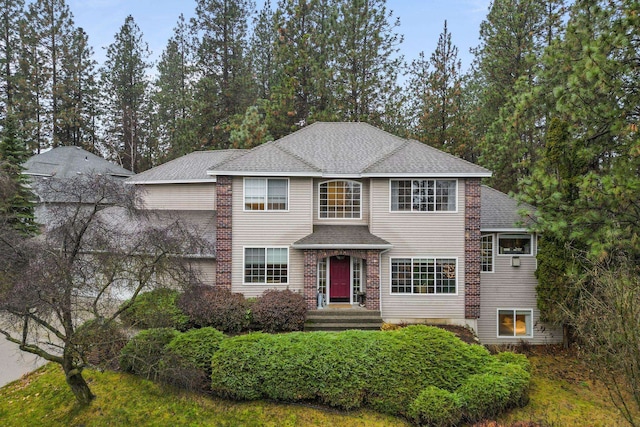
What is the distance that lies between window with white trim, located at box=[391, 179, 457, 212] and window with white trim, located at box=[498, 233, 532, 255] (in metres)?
3.03

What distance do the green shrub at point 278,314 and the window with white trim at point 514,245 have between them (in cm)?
883

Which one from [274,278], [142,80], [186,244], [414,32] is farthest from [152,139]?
[186,244]

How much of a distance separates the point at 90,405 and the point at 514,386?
10978 mm

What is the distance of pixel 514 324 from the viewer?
1503cm

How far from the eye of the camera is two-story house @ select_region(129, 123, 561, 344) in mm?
13703

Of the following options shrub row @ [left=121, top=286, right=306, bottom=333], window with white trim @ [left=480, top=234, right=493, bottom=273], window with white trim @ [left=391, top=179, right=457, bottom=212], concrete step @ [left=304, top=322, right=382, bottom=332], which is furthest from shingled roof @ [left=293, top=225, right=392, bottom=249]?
window with white trim @ [left=480, top=234, right=493, bottom=273]

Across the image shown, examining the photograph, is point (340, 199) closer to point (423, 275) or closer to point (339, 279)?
point (339, 279)

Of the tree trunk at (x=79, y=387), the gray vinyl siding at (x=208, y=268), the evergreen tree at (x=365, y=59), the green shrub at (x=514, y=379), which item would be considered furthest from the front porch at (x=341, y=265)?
the evergreen tree at (x=365, y=59)

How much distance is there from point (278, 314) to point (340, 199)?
17.8 ft

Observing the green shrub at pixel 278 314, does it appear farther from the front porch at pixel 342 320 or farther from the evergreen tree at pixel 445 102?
the evergreen tree at pixel 445 102

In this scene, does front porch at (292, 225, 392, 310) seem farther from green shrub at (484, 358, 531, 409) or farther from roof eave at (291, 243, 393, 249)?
green shrub at (484, 358, 531, 409)

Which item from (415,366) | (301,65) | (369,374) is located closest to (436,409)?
(415,366)

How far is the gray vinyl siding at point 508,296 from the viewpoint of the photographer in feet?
48.8

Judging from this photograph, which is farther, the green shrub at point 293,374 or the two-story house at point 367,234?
the two-story house at point 367,234
